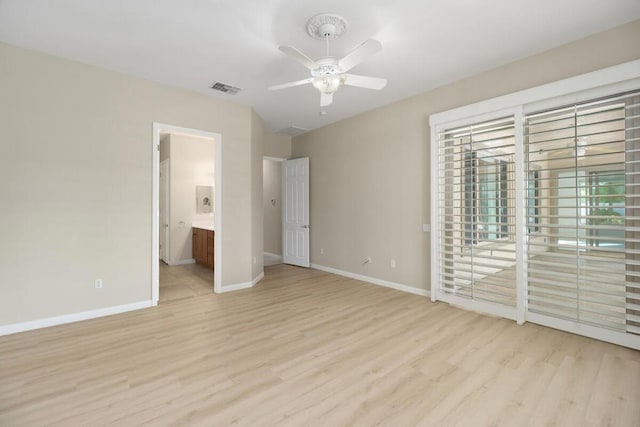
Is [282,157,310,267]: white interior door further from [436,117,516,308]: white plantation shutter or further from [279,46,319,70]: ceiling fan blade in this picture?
[279,46,319,70]: ceiling fan blade

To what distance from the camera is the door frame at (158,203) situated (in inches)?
158

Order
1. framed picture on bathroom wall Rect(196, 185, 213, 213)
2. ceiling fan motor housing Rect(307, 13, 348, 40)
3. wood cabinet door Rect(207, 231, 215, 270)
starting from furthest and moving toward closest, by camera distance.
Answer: framed picture on bathroom wall Rect(196, 185, 213, 213) → wood cabinet door Rect(207, 231, 215, 270) → ceiling fan motor housing Rect(307, 13, 348, 40)

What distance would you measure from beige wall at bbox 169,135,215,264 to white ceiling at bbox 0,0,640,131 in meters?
3.22

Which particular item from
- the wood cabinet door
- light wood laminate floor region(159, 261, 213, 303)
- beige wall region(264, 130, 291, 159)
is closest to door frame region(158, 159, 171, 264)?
light wood laminate floor region(159, 261, 213, 303)

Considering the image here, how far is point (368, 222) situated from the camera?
17.2 feet

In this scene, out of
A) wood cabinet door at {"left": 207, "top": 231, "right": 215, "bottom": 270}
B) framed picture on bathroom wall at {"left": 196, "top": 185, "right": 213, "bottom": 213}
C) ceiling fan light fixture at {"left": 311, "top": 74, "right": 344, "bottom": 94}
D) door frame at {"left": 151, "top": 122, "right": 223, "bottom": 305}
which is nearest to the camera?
ceiling fan light fixture at {"left": 311, "top": 74, "right": 344, "bottom": 94}

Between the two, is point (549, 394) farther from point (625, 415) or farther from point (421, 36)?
point (421, 36)

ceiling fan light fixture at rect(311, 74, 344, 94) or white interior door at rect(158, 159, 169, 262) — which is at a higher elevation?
ceiling fan light fixture at rect(311, 74, 344, 94)

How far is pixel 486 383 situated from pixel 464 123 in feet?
9.62

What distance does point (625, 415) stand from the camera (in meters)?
1.93

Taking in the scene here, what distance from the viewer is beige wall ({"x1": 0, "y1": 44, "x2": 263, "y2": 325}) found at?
124 inches

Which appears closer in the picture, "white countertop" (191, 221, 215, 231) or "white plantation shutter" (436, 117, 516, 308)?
"white plantation shutter" (436, 117, 516, 308)

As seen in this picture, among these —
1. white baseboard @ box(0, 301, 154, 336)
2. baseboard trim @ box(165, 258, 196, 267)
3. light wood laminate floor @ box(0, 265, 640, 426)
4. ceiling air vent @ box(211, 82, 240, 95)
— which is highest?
ceiling air vent @ box(211, 82, 240, 95)

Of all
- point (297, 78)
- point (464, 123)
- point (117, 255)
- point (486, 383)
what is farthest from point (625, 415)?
point (117, 255)
